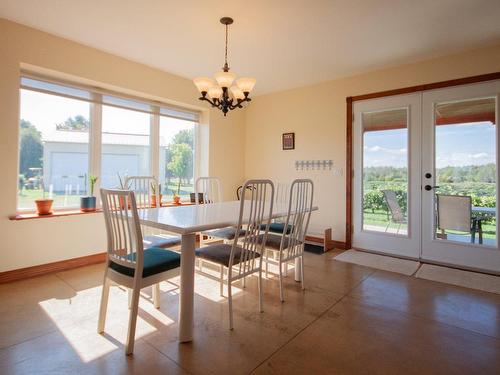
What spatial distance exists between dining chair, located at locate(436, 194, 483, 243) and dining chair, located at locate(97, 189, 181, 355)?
3.16m


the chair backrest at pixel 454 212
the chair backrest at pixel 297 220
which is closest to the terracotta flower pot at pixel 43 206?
the chair backrest at pixel 297 220

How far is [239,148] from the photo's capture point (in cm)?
521

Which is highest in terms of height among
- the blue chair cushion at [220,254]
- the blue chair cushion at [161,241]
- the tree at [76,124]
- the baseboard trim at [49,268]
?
the tree at [76,124]

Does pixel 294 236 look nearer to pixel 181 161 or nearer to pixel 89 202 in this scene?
pixel 89 202

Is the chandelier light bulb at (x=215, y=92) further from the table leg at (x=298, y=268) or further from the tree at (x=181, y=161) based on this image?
the tree at (x=181, y=161)

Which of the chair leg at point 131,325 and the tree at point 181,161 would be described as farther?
the tree at point 181,161

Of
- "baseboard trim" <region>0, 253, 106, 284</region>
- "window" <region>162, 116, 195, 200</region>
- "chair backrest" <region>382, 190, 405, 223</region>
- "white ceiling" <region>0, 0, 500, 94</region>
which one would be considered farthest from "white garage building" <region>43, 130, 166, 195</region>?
"chair backrest" <region>382, 190, 405, 223</region>

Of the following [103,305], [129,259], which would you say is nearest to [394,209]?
[129,259]

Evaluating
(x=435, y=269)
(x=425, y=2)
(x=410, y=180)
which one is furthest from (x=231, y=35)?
(x=435, y=269)

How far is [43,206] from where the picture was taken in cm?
301

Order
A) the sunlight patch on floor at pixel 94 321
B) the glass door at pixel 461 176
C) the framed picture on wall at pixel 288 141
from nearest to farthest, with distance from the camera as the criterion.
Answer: the sunlight patch on floor at pixel 94 321
the glass door at pixel 461 176
the framed picture on wall at pixel 288 141

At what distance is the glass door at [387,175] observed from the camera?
143 inches

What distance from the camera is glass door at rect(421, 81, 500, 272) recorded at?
316 cm

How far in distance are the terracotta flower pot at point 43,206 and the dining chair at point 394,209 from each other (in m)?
4.02
